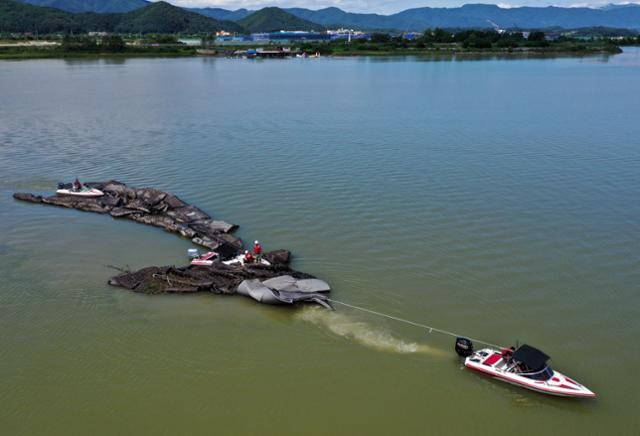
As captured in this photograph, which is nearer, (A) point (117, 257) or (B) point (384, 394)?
(B) point (384, 394)

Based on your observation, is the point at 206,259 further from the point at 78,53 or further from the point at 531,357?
the point at 78,53

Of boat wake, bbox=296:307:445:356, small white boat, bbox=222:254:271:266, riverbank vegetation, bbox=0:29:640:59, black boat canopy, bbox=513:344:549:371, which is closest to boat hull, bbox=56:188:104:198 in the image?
small white boat, bbox=222:254:271:266

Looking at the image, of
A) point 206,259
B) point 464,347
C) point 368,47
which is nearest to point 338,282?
point 206,259

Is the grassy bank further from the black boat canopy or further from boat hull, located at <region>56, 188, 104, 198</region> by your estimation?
the black boat canopy

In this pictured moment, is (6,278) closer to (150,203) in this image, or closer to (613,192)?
(150,203)

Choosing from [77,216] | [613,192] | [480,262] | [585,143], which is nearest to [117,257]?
[77,216]

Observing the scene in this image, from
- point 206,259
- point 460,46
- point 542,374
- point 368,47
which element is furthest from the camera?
point 368,47

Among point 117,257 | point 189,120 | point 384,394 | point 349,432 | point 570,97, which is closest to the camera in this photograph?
point 349,432

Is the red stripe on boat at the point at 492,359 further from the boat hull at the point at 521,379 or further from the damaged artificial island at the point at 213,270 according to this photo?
the damaged artificial island at the point at 213,270
